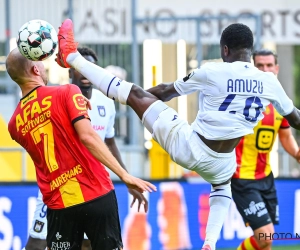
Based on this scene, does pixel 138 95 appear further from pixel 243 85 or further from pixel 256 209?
pixel 256 209

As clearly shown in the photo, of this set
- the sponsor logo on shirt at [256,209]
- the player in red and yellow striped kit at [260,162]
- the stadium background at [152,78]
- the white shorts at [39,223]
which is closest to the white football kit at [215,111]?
the white shorts at [39,223]

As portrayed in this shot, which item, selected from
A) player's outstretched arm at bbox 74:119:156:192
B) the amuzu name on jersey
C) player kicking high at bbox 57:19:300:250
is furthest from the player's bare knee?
player's outstretched arm at bbox 74:119:156:192

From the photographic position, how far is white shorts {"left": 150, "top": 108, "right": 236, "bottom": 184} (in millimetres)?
6816

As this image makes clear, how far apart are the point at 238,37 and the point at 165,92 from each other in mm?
766

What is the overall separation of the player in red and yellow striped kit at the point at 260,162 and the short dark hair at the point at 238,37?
2.30 m

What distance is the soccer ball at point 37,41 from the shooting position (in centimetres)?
643

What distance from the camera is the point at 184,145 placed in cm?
682

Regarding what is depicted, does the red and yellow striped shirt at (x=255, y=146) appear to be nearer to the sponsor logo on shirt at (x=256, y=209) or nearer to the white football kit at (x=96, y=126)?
the sponsor logo on shirt at (x=256, y=209)

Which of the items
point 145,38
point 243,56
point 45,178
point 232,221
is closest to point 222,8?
point 145,38

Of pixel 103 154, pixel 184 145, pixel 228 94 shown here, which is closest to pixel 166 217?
pixel 184 145

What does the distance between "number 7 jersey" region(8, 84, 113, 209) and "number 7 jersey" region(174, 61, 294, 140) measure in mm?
1116

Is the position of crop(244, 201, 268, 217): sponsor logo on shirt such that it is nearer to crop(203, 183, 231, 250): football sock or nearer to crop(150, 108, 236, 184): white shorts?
crop(203, 183, 231, 250): football sock

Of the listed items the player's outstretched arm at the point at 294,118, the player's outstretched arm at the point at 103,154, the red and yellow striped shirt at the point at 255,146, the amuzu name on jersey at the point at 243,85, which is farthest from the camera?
the red and yellow striped shirt at the point at 255,146

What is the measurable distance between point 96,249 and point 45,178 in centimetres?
65
